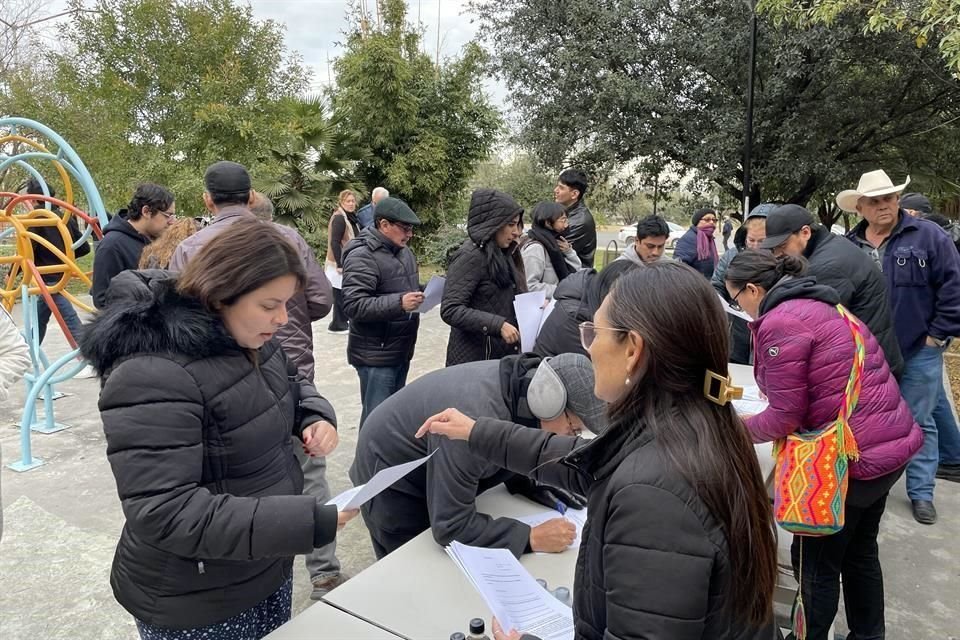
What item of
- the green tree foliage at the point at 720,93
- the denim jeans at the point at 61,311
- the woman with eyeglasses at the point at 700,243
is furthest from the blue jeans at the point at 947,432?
the denim jeans at the point at 61,311

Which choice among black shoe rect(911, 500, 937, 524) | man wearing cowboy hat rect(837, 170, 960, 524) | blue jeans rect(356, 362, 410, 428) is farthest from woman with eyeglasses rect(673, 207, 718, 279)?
blue jeans rect(356, 362, 410, 428)

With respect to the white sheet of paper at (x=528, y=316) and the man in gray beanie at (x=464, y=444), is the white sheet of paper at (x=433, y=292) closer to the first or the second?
the white sheet of paper at (x=528, y=316)

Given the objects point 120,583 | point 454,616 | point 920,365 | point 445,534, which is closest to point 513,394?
point 445,534

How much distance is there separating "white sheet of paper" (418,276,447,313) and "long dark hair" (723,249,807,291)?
5.01 ft

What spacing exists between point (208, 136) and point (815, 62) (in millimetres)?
11069

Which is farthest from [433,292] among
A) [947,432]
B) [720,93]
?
[720,93]

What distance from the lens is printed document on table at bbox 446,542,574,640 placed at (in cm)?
151

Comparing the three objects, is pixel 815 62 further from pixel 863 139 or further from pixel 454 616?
pixel 454 616

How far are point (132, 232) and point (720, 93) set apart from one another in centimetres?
893

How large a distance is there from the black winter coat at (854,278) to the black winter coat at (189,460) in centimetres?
253

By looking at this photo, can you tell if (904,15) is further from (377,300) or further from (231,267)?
(231,267)

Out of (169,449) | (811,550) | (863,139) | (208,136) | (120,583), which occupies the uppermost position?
(208,136)

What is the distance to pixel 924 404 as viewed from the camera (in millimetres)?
3627

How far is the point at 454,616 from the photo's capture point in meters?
1.59
